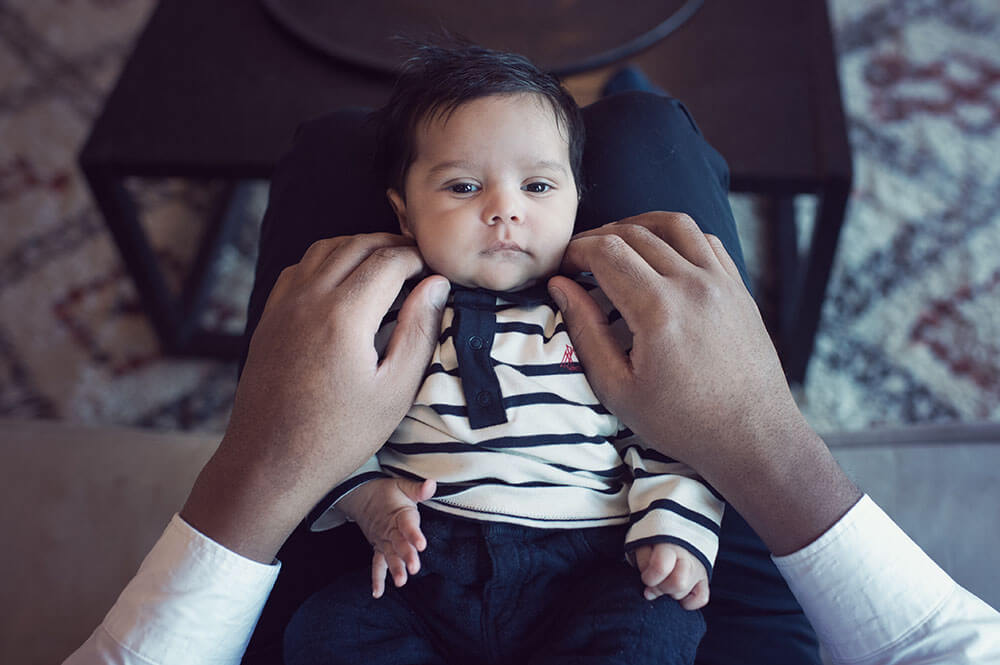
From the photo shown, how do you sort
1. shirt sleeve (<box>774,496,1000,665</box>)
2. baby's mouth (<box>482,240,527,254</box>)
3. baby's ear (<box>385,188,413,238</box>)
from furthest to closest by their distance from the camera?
baby's ear (<box>385,188,413,238</box>) < baby's mouth (<box>482,240,527,254</box>) < shirt sleeve (<box>774,496,1000,665</box>)

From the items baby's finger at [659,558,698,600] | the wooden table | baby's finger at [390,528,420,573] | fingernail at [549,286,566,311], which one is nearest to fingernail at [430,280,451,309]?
fingernail at [549,286,566,311]

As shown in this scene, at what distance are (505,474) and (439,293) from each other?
0.18 metres

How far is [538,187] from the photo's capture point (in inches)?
31.3

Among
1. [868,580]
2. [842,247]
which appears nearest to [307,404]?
[868,580]

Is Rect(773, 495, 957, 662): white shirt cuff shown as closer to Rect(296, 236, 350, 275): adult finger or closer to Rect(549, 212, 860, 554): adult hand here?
Rect(549, 212, 860, 554): adult hand

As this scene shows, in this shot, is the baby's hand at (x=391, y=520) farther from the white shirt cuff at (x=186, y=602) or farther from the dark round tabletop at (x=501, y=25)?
the dark round tabletop at (x=501, y=25)

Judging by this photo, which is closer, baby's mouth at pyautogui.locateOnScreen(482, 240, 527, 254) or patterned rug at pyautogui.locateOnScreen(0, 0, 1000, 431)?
baby's mouth at pyautogui.locateOnScreen(482, 240, 527, 254)

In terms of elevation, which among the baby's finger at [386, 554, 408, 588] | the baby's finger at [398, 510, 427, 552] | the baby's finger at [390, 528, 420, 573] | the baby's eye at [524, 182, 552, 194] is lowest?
the baby's finger at [386, 554, 408, 588]

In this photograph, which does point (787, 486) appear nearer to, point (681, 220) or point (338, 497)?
point (681, 220)

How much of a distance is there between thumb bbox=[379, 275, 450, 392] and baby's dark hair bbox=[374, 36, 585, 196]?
0.14m

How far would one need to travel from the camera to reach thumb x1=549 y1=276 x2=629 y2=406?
713 millimetres

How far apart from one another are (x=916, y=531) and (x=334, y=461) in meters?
0.61

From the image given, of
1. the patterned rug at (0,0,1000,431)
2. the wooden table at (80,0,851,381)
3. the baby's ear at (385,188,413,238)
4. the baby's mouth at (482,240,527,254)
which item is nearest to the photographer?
the baby's mouth at (482,240,527,254)

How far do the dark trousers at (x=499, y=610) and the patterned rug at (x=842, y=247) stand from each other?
83cm
